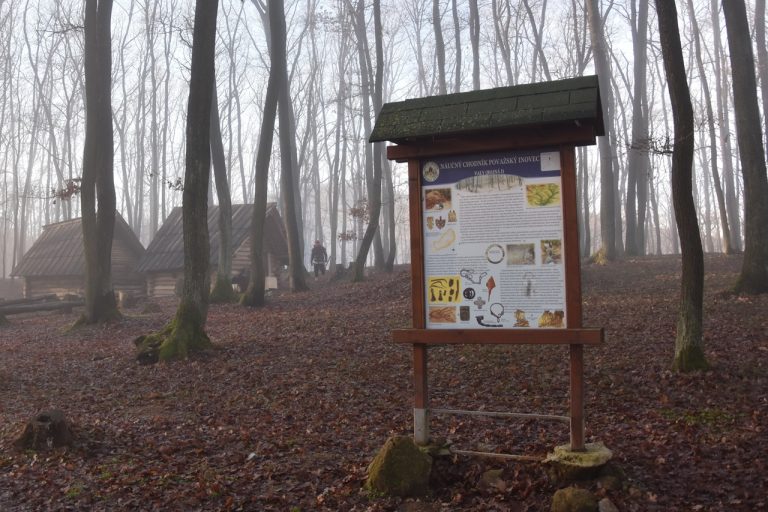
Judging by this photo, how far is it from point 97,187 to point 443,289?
566 inches

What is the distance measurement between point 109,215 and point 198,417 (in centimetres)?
1061

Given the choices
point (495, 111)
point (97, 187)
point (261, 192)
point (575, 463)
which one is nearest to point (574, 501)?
point (575, 463)

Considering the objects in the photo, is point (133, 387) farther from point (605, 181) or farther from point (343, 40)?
point (343, 40)

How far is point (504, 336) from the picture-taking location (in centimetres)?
563

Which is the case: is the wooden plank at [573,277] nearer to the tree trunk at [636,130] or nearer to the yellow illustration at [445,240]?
the yellow illustration at [445,240]

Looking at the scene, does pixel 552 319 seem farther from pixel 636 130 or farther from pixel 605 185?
pixel 636 130

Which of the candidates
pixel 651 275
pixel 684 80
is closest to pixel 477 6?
pixel 651 275

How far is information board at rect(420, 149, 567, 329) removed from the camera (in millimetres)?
5609

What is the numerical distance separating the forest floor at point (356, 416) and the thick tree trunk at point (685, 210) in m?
0.42

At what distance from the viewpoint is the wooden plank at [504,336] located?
5.39m

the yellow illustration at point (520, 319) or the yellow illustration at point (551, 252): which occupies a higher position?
the yellow illustration at point (551, 252)

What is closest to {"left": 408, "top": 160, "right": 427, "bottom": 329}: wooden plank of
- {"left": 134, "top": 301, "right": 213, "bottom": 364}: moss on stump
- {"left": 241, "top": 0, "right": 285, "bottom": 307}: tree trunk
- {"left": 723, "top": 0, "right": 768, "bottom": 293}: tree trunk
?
{"left": 134, "top": 301, "right": 213, "bottom": 364}: moss on stump

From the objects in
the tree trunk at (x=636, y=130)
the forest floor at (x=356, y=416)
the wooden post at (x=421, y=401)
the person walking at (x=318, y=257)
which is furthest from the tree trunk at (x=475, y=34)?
the wooden post at (x=421, y=401)

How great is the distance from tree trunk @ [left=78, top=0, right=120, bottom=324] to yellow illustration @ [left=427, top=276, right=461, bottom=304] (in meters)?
13.7
